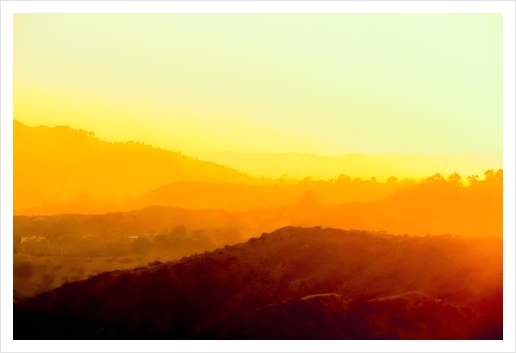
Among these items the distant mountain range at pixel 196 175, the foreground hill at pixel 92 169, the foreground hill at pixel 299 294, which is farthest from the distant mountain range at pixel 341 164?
the foreground hill at pixel 299 294

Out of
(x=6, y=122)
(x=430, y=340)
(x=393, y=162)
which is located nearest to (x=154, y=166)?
(x=6, y=122)

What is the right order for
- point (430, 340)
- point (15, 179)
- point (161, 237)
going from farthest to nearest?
point (161, 237) → point (15, 179) → point (430, 340)

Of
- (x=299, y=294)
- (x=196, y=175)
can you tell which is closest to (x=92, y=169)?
(x=196, y=175)

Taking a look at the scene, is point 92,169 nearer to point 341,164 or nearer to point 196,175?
point 196,175

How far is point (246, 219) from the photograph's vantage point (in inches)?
504

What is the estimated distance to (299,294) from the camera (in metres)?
10.9

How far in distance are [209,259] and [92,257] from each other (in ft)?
8.69

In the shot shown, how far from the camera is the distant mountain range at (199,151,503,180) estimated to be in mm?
12414

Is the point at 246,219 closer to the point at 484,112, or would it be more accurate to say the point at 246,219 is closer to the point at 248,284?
the point at 248,284

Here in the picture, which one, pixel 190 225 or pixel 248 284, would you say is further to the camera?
pixel 190 225

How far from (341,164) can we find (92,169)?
18.9 ft

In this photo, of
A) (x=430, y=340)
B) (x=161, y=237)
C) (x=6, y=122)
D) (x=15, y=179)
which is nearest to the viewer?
(x=430, y=340)

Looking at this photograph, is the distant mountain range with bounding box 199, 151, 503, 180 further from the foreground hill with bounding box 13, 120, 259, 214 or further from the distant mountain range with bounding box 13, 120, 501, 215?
the foreground hill with bounding box 13, 120, 259, 214

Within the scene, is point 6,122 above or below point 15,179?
above
